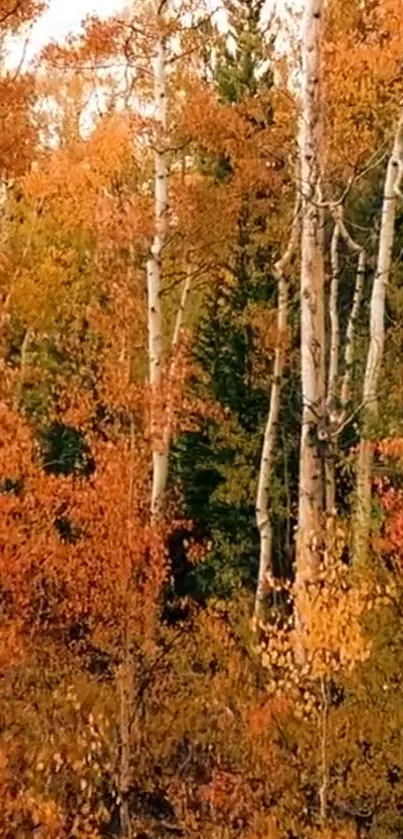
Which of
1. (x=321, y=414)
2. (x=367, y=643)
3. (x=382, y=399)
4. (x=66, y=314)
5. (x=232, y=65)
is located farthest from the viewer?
(x=66, y=314)

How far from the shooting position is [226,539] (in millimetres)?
15992

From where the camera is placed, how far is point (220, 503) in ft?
53.1

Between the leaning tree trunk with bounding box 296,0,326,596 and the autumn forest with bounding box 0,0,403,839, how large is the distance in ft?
0.06

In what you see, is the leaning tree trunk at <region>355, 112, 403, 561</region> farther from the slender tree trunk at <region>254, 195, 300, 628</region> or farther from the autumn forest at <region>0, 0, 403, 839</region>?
the slender tree trunk at <region>254, 195, 300, 628</region>

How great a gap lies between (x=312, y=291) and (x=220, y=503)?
25.2 feet

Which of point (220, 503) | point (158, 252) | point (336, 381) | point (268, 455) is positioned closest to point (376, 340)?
point (336, 381)

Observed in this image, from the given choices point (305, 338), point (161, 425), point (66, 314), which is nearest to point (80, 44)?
point (161, 425)

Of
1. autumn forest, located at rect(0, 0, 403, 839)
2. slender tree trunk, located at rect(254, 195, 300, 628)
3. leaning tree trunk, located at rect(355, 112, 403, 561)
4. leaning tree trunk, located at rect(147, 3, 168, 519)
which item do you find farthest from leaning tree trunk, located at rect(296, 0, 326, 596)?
slender tree trunk, located at rect(254, 195, 300, 628)

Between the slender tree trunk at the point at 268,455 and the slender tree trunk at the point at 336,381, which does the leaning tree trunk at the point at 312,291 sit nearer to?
the slender tree trunk at the point at 336,381

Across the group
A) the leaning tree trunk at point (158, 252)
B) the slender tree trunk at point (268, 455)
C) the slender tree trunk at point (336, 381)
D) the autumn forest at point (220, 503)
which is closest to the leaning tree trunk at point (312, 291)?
the autumn forest at point (220, 503)

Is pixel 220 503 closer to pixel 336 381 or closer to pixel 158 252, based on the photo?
pixel 336 381

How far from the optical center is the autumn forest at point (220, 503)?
10000mm

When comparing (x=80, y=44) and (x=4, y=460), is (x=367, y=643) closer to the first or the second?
(x=4, y=460)

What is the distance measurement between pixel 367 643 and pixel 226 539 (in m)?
6.04
